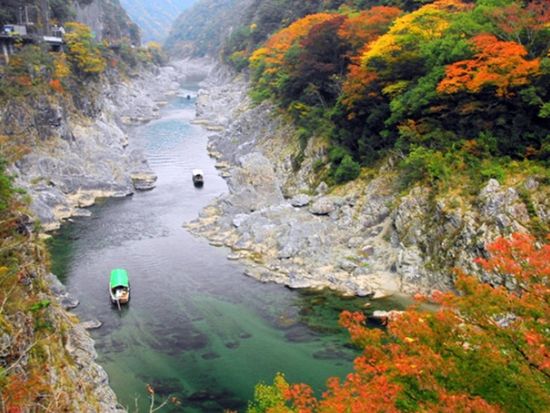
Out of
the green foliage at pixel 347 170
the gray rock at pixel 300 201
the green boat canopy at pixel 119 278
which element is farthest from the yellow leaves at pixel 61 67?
the green foliage at pixel 347 170

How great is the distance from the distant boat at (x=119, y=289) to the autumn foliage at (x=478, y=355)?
54.1ft

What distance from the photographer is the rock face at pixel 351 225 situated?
25.7 m

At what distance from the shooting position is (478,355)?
10883 mm

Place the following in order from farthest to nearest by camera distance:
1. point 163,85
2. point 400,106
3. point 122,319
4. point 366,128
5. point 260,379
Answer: point 163,85 < point 366,128 < point 400,106 < point 122,319 < point 260,379

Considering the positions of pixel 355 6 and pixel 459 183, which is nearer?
pixel 459 183

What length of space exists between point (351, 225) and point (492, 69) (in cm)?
1225

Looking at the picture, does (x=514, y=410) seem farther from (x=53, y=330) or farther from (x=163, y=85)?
(x=163, y=85)

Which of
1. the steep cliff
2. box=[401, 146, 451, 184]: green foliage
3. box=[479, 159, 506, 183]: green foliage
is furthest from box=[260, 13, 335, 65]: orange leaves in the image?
box=[479, 159, 506, 183]: green foliage

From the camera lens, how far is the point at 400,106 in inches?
1264

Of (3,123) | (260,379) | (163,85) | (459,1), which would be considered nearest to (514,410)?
(260,379)

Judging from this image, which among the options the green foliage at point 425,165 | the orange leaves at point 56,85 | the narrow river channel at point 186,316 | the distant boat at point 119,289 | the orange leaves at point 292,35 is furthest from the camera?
the orange leaves at point 292,35

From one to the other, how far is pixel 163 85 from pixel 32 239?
103m

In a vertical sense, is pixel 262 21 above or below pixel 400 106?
above

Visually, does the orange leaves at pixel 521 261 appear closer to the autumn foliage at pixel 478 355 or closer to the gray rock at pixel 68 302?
the autumn foliage at pixel 478 355
